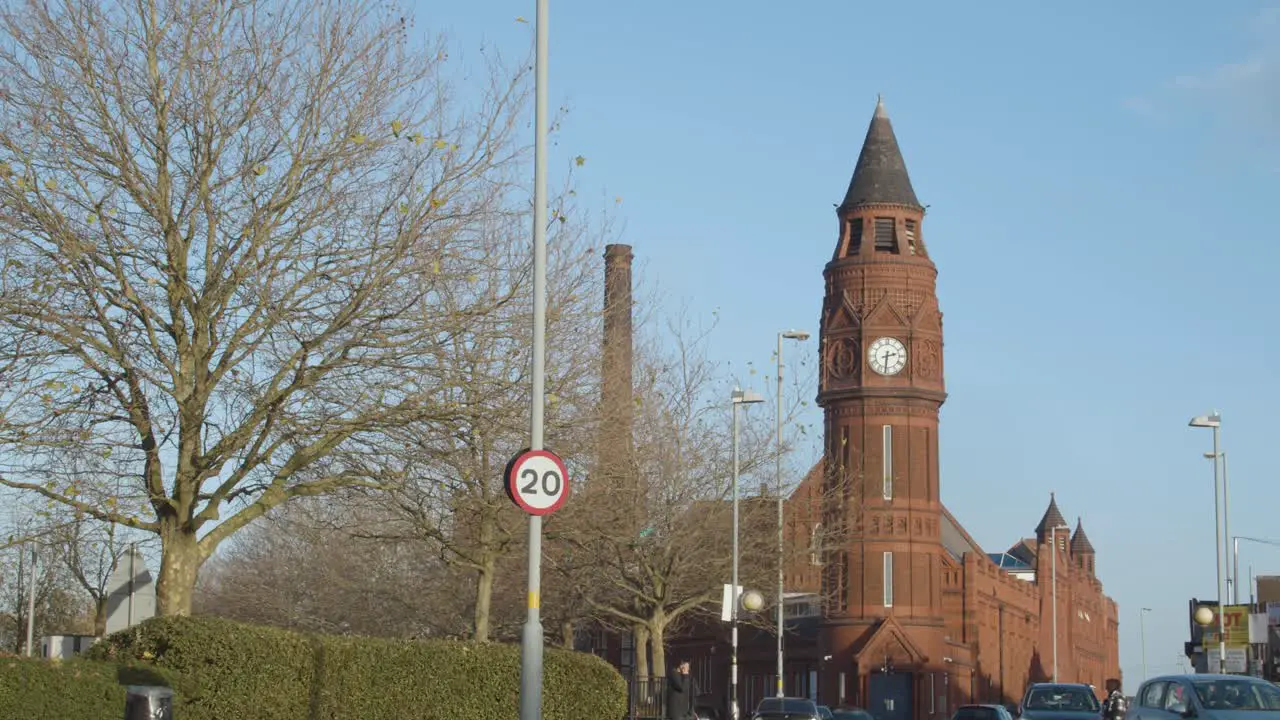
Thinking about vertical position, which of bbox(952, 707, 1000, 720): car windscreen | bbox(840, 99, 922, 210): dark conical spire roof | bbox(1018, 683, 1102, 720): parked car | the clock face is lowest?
bbox(952, 707, 1000, 720): car windscreen

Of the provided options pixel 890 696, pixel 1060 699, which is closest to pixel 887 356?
pixel 890 696

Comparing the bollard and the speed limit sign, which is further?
the speed limit sign

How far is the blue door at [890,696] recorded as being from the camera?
72562mm

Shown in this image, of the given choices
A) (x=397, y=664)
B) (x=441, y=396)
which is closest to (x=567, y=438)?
(x=441, y=396)

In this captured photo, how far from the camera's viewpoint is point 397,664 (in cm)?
2002

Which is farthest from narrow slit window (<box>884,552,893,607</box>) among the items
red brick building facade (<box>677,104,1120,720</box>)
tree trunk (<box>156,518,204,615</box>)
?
tree trunk (<box>156,518,204,615</box>)

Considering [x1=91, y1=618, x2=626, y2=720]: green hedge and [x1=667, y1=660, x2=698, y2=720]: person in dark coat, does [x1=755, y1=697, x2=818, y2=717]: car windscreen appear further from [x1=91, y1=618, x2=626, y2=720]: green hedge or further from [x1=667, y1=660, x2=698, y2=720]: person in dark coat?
[x1=91, y1=618, x2=626, y2=720]: green hedge

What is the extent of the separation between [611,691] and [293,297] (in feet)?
25.7

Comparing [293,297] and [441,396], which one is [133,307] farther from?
[441,396]

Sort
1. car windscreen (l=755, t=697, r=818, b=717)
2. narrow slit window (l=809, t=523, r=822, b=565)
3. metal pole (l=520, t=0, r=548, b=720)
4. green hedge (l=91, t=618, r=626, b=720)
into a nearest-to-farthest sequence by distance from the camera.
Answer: metal pole (l=520, t=0, r=548, b=720), green hedge (l=91, t=618, r=626, b=720), car windscreen (l=755, t=697, r=818, b=717), narrow slit window (l=809, t=523, r=822, b=565)

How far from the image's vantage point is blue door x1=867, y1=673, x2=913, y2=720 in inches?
2857

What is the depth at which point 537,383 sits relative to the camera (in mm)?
16547

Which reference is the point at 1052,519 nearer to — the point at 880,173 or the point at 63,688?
the point at 880,173

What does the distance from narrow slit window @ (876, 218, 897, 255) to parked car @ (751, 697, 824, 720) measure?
42478mm
